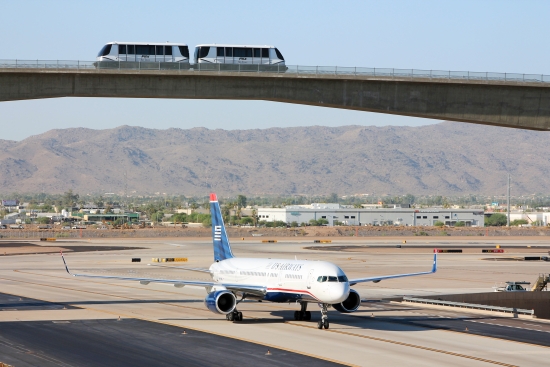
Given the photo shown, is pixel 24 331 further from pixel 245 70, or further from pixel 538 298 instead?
pixel 538 298

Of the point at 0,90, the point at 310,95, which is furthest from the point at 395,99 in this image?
the point at 0,90

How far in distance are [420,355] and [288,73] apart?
67.1ft

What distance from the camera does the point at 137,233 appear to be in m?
174

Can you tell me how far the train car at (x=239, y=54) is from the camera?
58625 mm

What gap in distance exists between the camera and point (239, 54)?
63375 millimetres

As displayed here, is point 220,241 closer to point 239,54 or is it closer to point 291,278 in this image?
point 291,278

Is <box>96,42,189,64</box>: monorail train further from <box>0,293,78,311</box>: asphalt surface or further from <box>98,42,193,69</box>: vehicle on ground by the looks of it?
<box>0,293,78,311</box>: asphalt surface

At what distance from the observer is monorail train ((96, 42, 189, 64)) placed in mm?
58906

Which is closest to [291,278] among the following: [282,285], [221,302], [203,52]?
[282,285]

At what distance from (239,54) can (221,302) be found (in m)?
24.8

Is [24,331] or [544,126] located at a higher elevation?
[544,126]

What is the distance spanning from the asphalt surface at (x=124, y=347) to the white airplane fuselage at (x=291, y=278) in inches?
196

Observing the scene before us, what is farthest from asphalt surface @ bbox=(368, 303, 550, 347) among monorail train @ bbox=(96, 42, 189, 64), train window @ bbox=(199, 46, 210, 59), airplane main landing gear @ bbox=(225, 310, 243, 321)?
monorail train @ bbox=(96, 42, 189, 64)

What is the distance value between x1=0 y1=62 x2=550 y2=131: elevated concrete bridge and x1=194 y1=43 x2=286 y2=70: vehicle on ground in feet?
25.6
